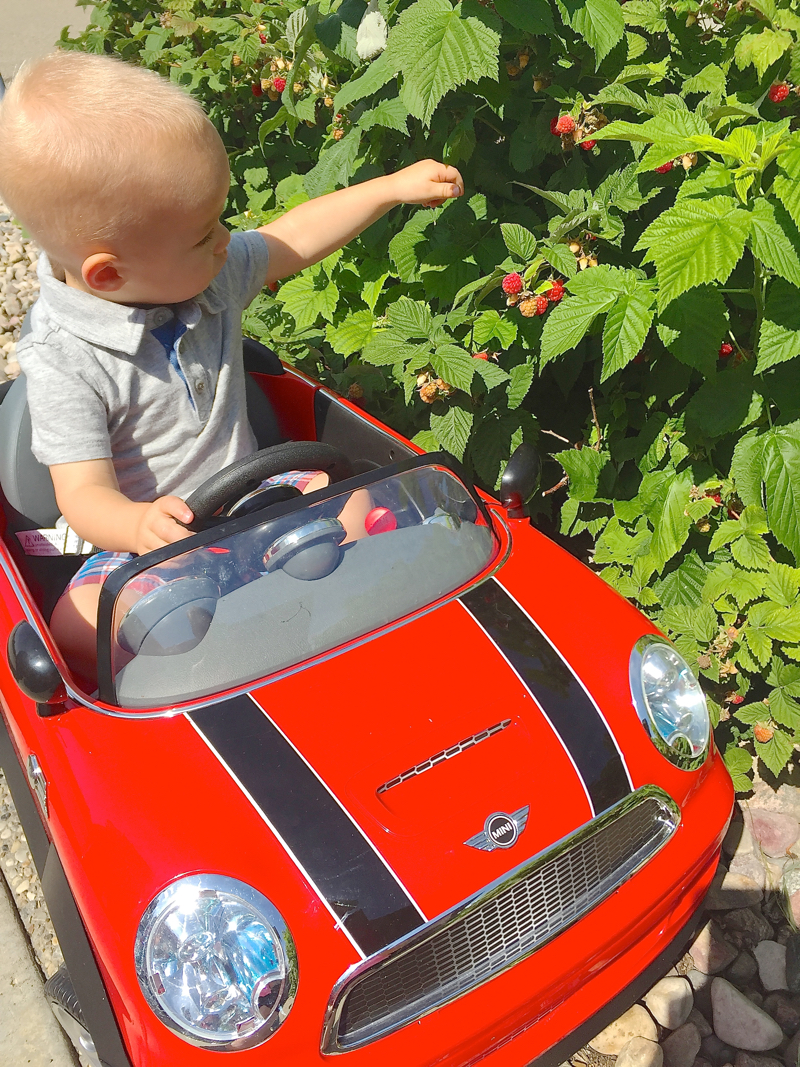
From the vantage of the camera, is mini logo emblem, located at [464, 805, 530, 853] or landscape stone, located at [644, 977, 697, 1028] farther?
landscape stone, located at [644, 977, 697, 1028]

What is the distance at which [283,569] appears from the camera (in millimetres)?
1664

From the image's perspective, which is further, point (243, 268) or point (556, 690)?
point (243, 268)

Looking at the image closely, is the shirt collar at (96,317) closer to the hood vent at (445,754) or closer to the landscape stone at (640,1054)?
the hood vent at (445,754)

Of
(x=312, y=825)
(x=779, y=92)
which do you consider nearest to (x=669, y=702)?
(x=312, y=825)

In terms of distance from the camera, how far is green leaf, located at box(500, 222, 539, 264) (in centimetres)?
207

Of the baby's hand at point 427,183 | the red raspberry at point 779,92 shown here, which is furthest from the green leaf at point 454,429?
the red raspberry at point 779,92

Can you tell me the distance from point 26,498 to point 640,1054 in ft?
5.78

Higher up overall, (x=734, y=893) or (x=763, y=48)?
(x=763, y=48)

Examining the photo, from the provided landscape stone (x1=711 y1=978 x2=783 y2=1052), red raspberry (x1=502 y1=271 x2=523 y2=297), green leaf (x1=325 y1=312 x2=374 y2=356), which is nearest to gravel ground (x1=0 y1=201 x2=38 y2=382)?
green leaf (x1=325 y1=312 x2=374 y2=356)

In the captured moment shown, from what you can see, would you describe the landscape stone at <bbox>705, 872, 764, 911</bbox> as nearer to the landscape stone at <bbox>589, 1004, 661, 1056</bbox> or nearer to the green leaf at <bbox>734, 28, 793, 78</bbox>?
the landscape stone at <bbox>589, 1004, 661, 1056</bbox>

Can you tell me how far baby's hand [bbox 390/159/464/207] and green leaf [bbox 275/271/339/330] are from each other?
1.47 ft

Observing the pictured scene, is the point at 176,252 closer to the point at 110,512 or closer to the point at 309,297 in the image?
the point at 110,512

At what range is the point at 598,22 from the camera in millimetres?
1944

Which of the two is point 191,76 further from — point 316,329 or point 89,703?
point 89,703
